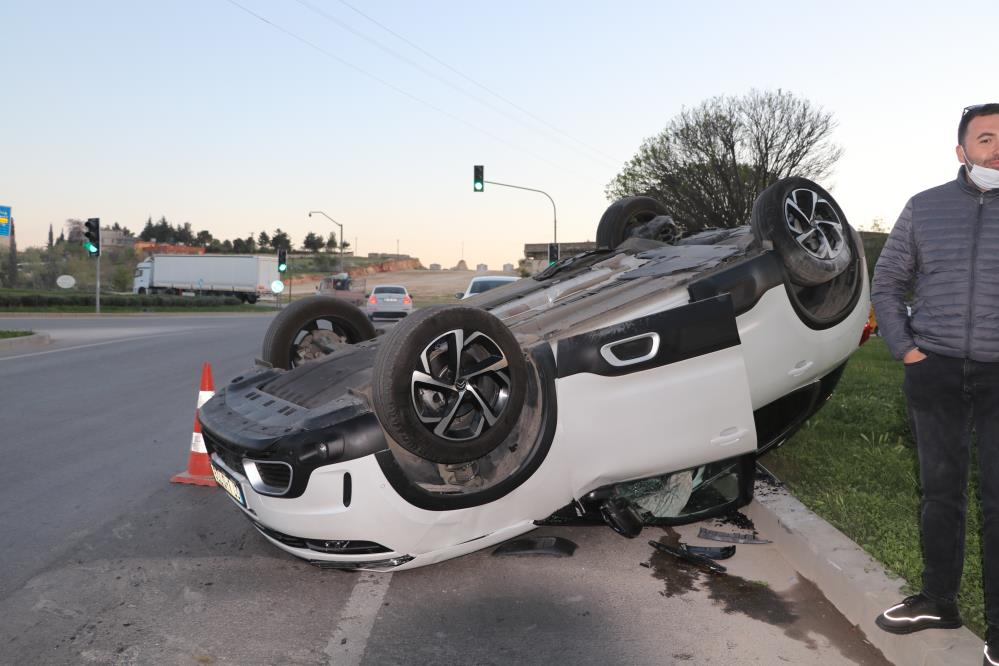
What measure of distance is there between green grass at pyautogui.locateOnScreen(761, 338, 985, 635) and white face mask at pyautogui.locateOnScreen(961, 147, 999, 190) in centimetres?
166

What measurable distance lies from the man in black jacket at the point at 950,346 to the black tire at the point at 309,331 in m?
3.43

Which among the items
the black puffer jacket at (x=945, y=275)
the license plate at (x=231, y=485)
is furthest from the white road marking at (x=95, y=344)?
the black puffer jacket at (x=945, y=275)

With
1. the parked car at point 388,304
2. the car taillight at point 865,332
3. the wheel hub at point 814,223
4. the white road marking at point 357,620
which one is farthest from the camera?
the parked car at point 388,304

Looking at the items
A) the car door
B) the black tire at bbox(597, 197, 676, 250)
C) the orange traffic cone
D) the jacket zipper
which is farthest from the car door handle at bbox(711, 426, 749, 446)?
the orange traffic cone

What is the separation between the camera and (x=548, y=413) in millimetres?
3607

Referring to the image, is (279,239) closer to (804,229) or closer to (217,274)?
(217,274)

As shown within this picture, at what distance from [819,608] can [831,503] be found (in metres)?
1.23

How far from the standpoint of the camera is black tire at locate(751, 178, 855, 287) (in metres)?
4.16

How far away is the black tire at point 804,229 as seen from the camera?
416cm

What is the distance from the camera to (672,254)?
5.00 meters

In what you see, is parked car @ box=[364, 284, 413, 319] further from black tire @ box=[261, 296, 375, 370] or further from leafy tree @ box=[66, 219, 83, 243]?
leafy tree @ box=[66, 219, 83, 243]

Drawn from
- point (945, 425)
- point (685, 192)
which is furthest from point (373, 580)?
point (685, 192)

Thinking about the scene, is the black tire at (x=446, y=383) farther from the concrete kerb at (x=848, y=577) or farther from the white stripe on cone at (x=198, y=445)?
the white stripe on cone at (x=198, y=445)

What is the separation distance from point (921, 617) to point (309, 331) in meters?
3.86
